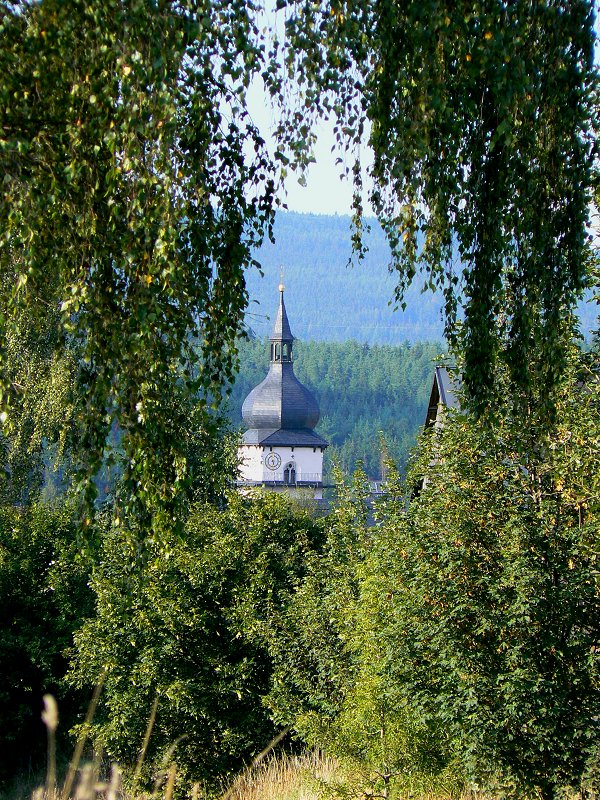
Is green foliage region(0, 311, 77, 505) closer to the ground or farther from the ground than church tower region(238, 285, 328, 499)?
farther from the ground

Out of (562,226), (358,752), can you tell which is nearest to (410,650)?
(358,752)

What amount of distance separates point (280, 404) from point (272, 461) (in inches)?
213

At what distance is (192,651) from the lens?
1908cm

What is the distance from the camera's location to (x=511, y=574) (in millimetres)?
10281

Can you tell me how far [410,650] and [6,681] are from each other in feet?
41.4

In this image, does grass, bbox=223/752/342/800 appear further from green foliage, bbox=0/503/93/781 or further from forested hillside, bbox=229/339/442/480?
forested hillside, bbox=229/339/442/480

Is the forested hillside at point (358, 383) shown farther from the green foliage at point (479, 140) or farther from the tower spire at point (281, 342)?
the green foliage at point (479, 140)

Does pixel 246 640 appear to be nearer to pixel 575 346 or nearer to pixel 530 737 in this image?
pixel 530 737

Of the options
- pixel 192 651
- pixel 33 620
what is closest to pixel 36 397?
pixel 192 651

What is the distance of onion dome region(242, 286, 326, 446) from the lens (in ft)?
339

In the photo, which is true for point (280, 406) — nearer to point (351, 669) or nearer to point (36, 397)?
point (351, 669)

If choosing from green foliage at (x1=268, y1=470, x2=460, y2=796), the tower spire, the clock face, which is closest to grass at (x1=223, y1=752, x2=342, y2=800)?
green foliage at (x1=268, y1=470, x2=460, y2=796)

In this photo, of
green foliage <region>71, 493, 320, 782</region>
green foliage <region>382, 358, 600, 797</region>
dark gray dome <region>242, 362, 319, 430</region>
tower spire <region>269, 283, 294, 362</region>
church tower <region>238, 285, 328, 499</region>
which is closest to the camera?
green foliage <region>382, 358, 600, 797</region>

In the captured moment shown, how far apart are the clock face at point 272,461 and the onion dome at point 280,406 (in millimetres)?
2075
